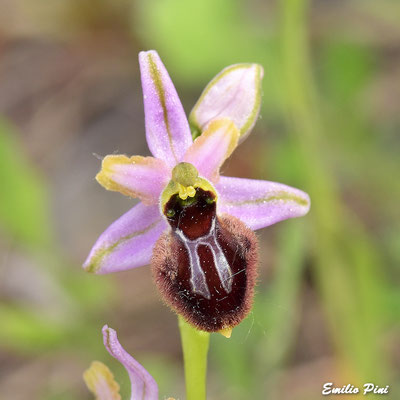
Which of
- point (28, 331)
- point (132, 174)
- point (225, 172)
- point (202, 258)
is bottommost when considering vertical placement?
point (202, 258)

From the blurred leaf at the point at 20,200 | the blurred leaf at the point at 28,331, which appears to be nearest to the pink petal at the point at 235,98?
the blurred leaf at the point at 28,331

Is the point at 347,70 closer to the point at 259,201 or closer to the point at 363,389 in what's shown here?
the point at 363,389

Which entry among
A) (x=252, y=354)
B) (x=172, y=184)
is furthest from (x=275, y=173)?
(x=172, y=184)

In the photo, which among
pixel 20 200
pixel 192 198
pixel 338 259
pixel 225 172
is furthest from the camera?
pixel 225 172

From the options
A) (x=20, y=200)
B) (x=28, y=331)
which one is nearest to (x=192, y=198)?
(x=28, y=331)

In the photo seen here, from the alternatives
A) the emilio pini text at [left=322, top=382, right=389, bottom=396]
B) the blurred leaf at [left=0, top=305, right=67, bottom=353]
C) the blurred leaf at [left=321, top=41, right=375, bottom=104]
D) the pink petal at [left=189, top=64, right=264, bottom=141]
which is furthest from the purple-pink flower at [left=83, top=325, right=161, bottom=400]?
the blurred leaf at [left=321, top=41, right=375, bottom=104]

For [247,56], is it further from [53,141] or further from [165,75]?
[165,75]

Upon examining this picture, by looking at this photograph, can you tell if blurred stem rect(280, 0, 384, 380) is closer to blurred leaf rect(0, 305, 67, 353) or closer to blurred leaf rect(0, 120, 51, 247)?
blurred leaf rect(0, 305, 67, 353)
